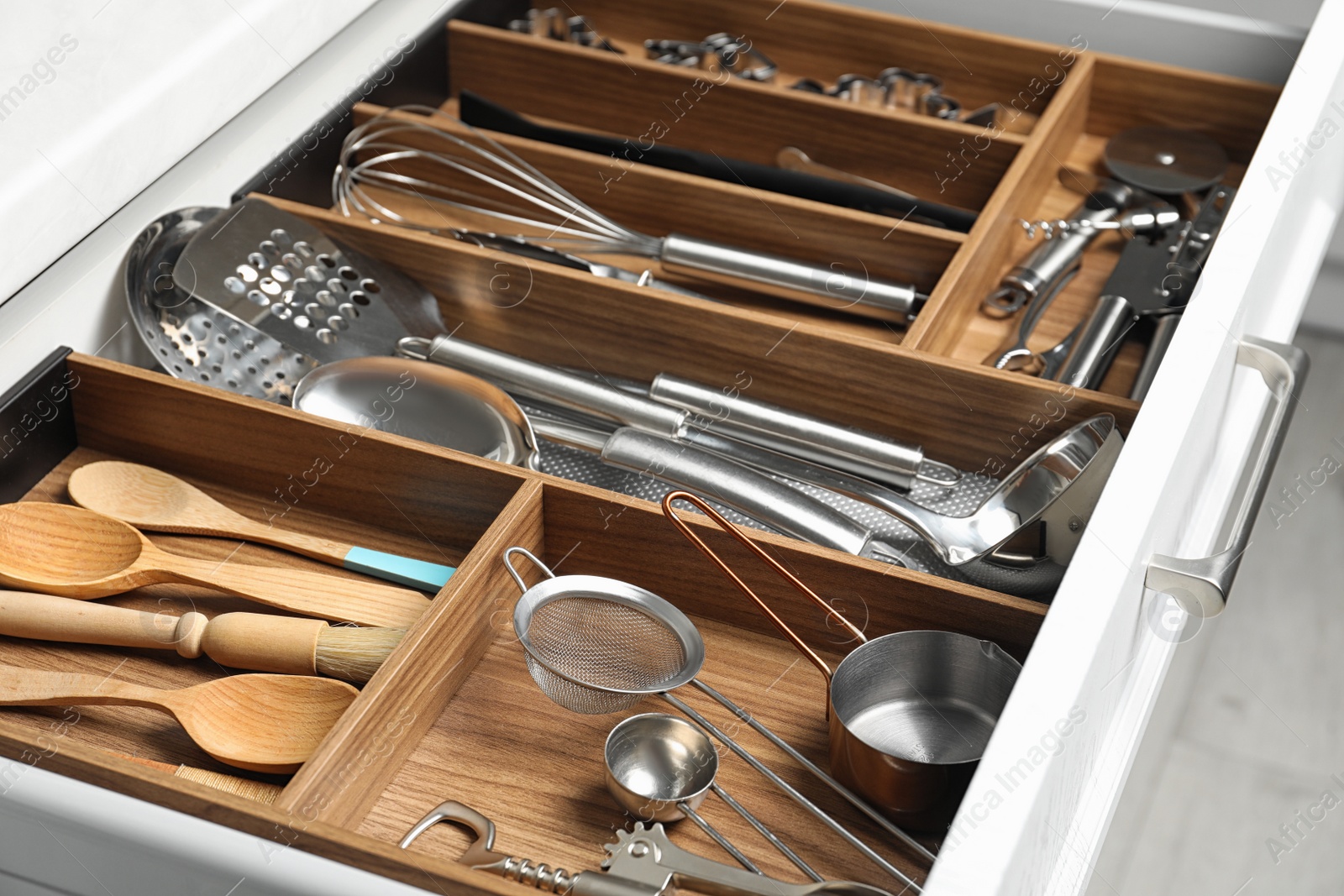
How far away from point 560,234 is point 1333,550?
113 centimetres

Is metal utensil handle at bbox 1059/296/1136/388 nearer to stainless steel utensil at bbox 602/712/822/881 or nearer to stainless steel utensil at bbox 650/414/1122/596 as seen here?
stainless steel utensil at bbox 650/414/1122/596

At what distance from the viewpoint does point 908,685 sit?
69 centimetres

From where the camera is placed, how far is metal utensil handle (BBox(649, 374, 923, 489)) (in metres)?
0.84

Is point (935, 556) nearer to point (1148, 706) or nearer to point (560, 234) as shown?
point (1148, 706)

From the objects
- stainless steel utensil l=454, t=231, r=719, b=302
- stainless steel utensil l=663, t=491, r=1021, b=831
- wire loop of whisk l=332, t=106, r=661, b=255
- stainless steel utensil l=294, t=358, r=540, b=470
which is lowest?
stainless steel utensil l=663, t=491, r=1021, b=831

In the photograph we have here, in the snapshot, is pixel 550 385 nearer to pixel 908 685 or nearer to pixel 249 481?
pixel 249 481

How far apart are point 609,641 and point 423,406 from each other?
0.84ft

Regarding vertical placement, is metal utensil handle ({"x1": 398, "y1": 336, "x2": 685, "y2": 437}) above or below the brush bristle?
above

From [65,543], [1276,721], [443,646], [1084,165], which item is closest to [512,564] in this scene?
[443,646]

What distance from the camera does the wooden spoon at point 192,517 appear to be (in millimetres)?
745

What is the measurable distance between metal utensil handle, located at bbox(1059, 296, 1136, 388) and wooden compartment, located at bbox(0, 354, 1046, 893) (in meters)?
0.28

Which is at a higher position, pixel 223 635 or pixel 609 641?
pixel 609 641

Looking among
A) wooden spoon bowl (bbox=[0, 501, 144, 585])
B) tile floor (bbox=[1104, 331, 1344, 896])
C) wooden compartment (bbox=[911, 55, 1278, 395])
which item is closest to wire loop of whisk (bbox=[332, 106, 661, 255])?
wooden compartment (bbox=[911, 55, 1278, 395])

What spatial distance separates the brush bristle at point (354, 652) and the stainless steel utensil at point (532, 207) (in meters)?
0.45
